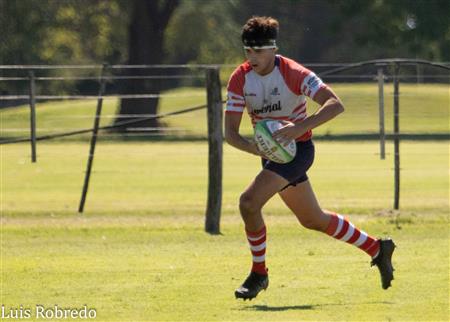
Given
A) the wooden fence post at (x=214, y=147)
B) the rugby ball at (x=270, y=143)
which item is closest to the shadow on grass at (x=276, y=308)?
the rugby ball at (x=270, y=143)

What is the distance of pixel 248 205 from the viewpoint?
31.8 ft

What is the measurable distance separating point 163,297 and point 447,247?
4526 mm

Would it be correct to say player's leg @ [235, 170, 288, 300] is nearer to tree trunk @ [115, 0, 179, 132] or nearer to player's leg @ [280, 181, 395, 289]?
player's leg @ [280, 181, 395, 289]

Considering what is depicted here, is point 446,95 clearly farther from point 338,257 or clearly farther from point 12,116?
point 338,257

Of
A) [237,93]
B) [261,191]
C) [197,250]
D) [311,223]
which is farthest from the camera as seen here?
[197,250]

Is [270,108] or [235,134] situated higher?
[270,108]

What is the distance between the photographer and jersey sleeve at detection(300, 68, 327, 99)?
955cm

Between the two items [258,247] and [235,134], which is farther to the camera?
[258,247]

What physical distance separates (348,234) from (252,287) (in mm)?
897

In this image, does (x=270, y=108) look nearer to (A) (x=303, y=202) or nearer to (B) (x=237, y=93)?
(B) (x=237, y=93)

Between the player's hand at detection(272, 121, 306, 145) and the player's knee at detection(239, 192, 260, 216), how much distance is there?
0.52 metres

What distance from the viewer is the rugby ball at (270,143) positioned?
9360 millimetres

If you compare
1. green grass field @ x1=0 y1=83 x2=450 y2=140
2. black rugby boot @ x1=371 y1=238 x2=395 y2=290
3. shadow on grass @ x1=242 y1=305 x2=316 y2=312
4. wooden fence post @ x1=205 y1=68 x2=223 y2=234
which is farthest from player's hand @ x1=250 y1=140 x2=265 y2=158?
green grass field @ x1=0 y1=83 x2=450 y2=140

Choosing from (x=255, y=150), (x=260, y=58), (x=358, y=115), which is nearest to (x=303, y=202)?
(x=255, y=150)
